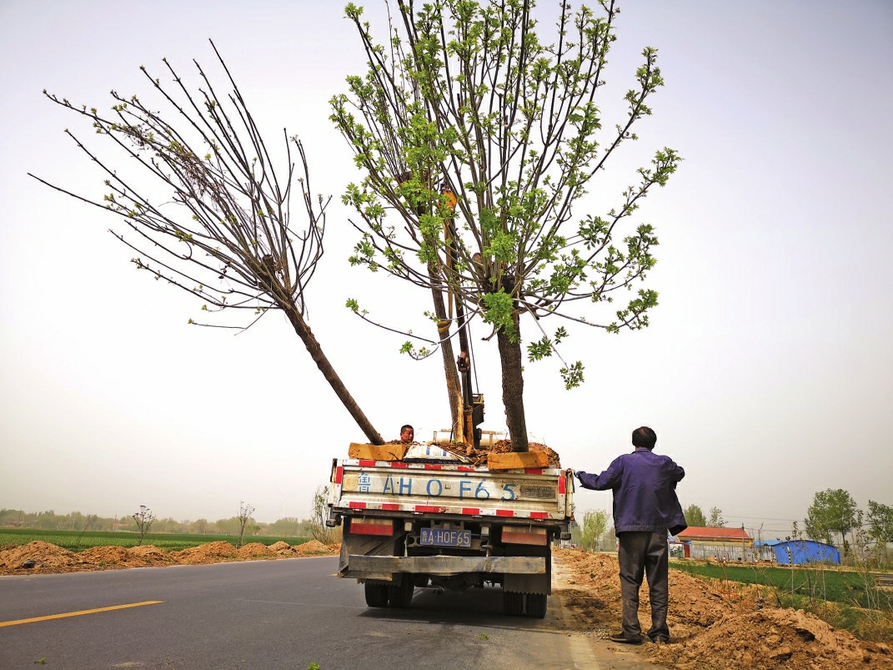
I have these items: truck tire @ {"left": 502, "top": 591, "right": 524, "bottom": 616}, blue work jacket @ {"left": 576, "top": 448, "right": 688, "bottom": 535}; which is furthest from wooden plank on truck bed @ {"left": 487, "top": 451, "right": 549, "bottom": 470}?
truck tire @ {"left": 502, "top": 591, "right": 524, "bottom": 616}

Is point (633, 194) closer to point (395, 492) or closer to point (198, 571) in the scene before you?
point (395, 492)

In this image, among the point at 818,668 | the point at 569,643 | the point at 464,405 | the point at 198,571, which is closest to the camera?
the point at 818,668

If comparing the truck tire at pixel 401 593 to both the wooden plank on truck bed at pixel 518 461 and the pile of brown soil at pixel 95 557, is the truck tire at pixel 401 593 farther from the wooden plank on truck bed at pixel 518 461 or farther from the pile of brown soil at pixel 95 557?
the pile of brown soil at pixel 95 557

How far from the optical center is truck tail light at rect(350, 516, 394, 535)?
7902 mm

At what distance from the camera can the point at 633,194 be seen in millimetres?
7664

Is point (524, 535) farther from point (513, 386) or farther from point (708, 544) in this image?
point (708, 544)

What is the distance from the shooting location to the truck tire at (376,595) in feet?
27.8

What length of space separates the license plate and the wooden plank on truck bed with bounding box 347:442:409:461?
3.06 feet

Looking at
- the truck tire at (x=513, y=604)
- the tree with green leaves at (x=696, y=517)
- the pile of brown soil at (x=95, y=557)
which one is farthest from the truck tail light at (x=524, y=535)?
the tree with green leaves at (x=696, y=517)

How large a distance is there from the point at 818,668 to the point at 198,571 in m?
11.8

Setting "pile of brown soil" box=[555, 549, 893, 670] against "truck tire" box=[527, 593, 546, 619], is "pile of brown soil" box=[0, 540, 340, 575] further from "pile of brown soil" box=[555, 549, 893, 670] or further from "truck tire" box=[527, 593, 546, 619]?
"pile of brown soil" box=[555, 549, 893, 670]

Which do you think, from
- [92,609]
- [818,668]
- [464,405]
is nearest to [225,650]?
[92,609]

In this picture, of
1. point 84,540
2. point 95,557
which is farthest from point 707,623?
point 84,540

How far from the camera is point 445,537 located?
7.80m
